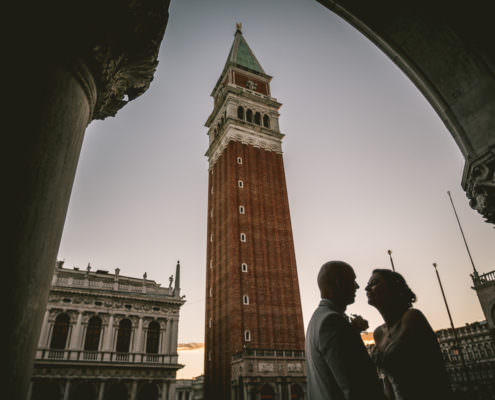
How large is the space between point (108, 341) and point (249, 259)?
14.7 metres

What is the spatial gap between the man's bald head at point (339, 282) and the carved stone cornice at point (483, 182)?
6.89ft

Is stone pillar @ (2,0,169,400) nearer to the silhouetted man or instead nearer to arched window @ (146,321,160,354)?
the silhouetted man

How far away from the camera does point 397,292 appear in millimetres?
2514

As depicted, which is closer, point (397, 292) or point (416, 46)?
point (397, 292)

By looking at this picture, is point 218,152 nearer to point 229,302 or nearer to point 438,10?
point 229,302

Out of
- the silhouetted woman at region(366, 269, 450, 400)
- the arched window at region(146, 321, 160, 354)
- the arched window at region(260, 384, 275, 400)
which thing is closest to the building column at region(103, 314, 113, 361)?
the arched window at region(146, 321, 160, 354)

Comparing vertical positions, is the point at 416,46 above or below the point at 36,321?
above

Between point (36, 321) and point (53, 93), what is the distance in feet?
4.63

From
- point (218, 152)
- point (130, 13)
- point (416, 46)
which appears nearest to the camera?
point (130, 13)

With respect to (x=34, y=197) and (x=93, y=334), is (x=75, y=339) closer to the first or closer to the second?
(x=93, y=334)

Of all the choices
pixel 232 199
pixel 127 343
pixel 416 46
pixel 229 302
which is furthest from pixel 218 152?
pixel 416 46

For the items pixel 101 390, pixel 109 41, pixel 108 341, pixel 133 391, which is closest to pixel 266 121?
pixel 108 341

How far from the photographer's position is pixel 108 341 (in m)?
26.6

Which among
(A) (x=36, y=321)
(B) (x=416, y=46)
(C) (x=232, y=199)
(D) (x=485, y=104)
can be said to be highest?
(C) (x=232, y=199)
